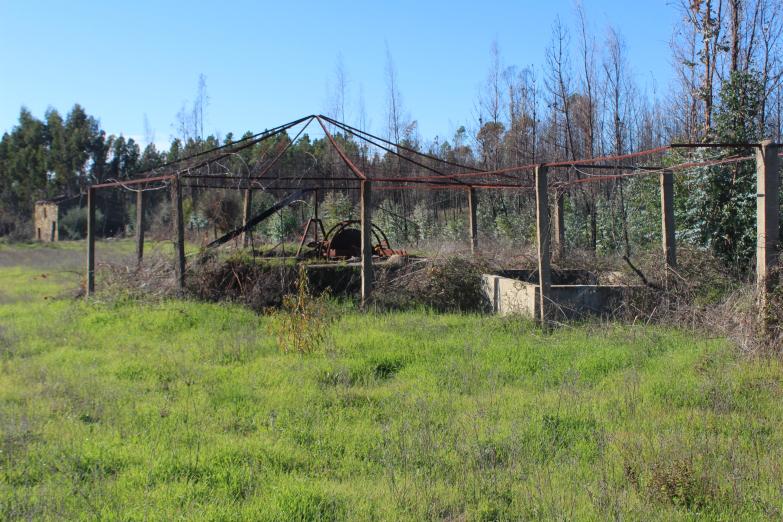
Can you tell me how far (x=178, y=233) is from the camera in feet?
38.9

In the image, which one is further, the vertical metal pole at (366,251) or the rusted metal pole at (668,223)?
the vertical metal pole at (366,251)

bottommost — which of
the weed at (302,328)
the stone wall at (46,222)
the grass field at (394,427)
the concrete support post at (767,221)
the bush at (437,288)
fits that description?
the grass field at (394,427)

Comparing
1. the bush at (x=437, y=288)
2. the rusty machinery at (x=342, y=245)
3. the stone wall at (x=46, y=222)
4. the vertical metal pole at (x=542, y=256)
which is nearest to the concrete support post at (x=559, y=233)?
the bush at (x=437, y=288)

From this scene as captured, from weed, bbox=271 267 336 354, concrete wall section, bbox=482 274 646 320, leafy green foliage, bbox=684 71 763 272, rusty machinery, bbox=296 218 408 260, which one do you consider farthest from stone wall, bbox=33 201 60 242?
leafy green foliage, bbox=684 71 763 272

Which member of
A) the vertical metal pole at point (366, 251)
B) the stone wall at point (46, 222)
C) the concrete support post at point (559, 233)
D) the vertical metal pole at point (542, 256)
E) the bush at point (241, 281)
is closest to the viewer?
the vertical metal pole at point (542, 256)

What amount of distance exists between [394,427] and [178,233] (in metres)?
7.39

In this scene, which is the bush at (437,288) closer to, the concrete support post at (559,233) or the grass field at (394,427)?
the concrete support post at (559,233)

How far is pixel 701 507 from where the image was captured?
4.20 metres

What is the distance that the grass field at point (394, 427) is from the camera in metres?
4.30

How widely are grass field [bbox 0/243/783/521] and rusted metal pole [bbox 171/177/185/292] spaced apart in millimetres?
2475

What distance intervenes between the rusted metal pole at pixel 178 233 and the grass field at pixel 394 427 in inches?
97.5

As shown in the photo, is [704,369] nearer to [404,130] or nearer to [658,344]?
[658,344]

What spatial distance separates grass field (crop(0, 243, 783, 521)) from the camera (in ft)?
14.1

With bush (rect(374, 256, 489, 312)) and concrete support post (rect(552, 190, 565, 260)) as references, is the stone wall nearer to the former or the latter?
bush (rect(374, 256, 489, 312))
